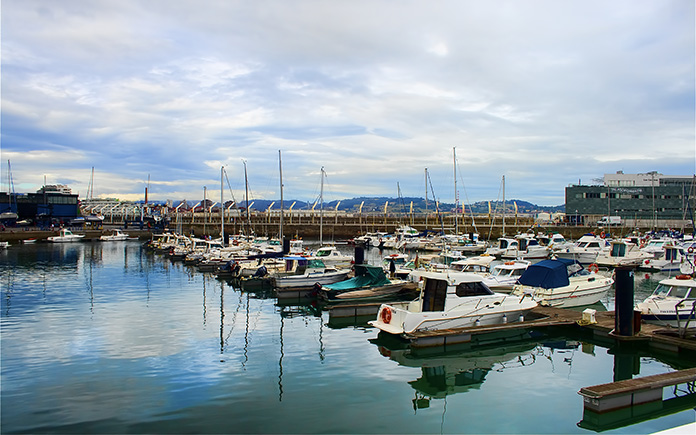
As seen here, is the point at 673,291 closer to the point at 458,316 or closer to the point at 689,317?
the point at 689,317

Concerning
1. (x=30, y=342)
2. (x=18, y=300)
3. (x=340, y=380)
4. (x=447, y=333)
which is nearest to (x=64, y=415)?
(x=340, y=380)

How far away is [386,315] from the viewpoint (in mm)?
19078

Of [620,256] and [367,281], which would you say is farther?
[620,256]

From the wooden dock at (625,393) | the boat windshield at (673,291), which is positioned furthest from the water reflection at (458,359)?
the boat windshield at (673,291)

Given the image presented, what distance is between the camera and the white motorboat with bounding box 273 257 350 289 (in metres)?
31.5

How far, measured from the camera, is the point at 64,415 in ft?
39.5

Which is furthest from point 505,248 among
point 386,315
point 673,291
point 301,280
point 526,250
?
point 386,315

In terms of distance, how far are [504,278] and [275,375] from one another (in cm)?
1865

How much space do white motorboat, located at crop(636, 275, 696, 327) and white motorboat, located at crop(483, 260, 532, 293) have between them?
9.06 metres

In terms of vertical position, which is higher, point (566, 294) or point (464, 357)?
point (566, 294)

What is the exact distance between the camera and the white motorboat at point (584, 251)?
47.4 m

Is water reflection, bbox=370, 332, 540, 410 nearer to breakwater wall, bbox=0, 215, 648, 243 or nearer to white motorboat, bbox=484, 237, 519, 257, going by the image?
white motorboat, bbox=484, 237, 519, 257

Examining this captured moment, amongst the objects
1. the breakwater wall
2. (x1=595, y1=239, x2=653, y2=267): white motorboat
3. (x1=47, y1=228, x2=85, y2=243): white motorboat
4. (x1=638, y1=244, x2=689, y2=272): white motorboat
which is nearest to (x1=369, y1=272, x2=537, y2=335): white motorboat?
(x1=638, y1=244, x2=689, y2=272): white motorboat

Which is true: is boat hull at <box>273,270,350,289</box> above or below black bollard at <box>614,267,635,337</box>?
below
